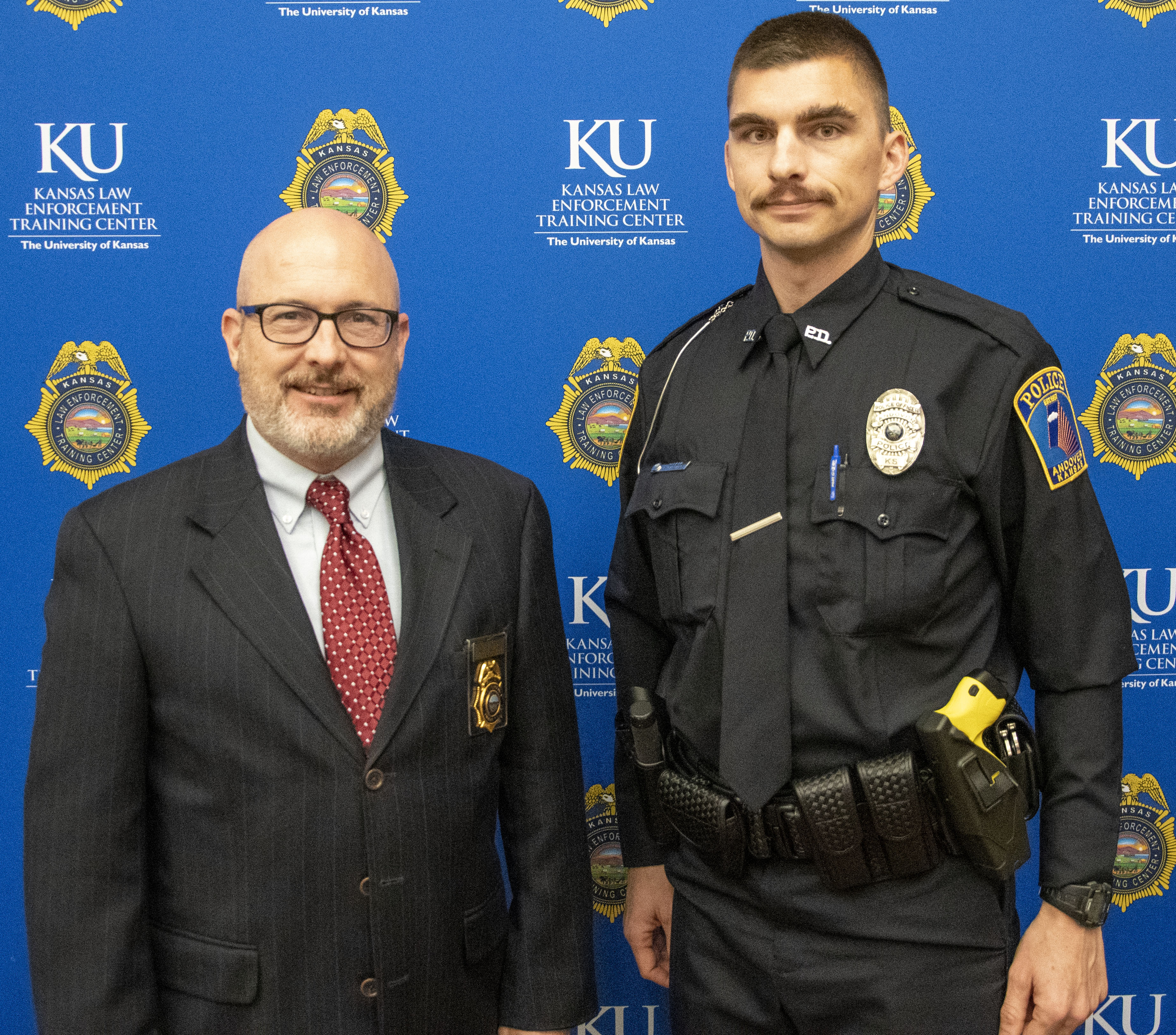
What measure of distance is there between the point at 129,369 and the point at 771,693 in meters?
1.49

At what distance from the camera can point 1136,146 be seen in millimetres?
2078

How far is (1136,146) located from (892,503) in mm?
1240

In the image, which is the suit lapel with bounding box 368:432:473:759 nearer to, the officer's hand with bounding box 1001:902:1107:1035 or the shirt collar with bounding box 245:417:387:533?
the shirt collar with bounding box 245:417:387:533

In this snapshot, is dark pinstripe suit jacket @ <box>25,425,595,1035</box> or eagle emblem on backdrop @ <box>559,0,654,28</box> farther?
eagle emblem on backdrop @ <box>559,0,654,28</box>

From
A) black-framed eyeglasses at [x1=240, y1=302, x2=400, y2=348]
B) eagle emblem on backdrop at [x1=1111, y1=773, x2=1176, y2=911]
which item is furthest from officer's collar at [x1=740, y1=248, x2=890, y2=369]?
eagle emblem on backdrop at [x1=1111, y1=773, x2=1176, y2=911]

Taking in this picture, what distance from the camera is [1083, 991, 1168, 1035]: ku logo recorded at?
224 centimetres

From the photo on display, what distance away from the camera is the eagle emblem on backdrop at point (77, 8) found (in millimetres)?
2033

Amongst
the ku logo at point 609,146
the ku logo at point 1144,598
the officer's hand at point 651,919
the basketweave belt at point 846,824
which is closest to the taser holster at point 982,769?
the basketweave belt at point 846,824

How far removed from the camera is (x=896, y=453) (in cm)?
137

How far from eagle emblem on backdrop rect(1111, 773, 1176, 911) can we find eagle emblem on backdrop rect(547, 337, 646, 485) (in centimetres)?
130

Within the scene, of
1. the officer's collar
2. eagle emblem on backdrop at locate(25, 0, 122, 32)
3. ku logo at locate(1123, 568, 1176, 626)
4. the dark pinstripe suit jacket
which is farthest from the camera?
ku logo at locate(1123, 568, 1176, 626)

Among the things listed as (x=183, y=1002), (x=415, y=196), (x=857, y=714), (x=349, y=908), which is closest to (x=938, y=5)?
(x=415, y=196)

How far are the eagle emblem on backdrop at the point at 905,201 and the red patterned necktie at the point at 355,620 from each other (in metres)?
1.31

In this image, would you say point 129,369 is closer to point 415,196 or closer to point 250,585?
point 415,196
